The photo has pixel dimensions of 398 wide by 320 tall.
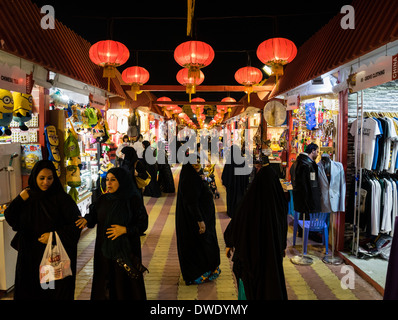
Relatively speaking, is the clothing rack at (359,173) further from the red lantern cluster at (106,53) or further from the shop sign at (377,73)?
the red lantern cluster at (106,53)

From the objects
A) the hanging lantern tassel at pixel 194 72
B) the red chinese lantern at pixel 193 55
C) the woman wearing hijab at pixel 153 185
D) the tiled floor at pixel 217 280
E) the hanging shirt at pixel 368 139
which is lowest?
the tiled floor at pixel 217 280

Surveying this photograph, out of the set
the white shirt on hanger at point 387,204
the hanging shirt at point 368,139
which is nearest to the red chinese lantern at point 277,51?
the hanging shirt at point 368,139

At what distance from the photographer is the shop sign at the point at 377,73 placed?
125 inches

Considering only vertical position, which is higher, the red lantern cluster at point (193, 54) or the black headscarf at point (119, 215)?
the red lantern cluster at point (193, 54)

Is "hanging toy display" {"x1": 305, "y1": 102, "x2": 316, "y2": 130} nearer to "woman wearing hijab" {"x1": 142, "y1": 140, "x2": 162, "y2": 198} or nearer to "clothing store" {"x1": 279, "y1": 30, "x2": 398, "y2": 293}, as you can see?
"clothing store" {"x1": 279, "y1": 30, "x2": 398, "y2": 293}

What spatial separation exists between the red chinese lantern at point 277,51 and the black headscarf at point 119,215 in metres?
3.44

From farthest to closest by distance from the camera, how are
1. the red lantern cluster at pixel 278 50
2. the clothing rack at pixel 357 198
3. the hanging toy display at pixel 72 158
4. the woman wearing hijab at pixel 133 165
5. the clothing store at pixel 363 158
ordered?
the woman wearing hijab at pixel 133 165 → the red lantern cluster at pixel 278 50 → the hanging toy display at pixel 72 158 → the clothing rack at pixel 357 198 → the clothing store at pixel 363 158

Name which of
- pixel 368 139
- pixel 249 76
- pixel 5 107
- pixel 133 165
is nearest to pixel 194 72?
pixel 133 165

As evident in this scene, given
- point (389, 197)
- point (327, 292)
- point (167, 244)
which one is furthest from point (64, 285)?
point (389, 197)

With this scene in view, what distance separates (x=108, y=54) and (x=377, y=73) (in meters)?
4.13

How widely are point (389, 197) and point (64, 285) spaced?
15.5 feet

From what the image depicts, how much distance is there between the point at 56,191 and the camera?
2850 millimetres

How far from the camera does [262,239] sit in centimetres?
259
